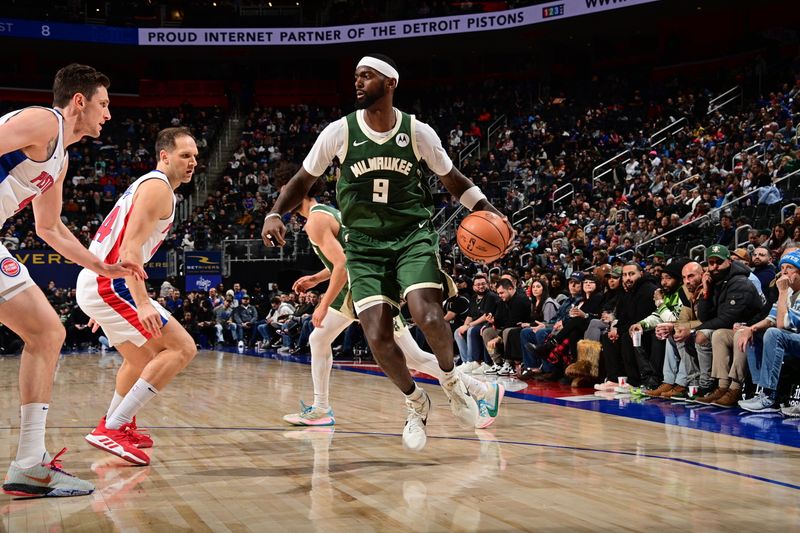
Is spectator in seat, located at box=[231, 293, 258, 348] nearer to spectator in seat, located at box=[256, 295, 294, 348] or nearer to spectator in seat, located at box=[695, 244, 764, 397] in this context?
spectator in seat, located at box=[256, 295, 294, 348]

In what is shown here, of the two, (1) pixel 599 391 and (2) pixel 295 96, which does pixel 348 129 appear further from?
(2) pixel 295 96

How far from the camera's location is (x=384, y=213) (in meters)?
4.80

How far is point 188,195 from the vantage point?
26203 mm

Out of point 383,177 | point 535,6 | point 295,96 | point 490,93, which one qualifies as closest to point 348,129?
point 383,177

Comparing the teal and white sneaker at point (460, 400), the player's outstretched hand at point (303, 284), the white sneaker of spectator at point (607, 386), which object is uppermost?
the player's outstretched hand at point (303, 284)

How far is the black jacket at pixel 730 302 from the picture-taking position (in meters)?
7.03

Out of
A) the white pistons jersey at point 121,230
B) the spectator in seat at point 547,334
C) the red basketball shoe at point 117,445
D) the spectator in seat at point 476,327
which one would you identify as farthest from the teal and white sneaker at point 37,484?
the spectator in seat at point 476,327

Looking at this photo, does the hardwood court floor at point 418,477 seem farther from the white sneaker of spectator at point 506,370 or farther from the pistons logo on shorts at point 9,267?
the white sneaker of spectator at point 506,370

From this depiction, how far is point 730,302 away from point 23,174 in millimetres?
5621

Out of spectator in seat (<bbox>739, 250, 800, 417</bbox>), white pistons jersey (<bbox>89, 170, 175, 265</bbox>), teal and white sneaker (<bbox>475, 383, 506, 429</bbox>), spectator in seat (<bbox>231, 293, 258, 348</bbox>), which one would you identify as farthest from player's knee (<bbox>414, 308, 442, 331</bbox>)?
spectator in seat (<bbox>231, 293, 258, 348</bbox>)

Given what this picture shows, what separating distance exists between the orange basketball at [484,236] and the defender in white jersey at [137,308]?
1.65 m

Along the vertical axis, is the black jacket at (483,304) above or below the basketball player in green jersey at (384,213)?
below

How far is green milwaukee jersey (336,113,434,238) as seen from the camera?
4742mm

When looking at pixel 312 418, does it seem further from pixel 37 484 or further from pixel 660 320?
pixel 660 320
